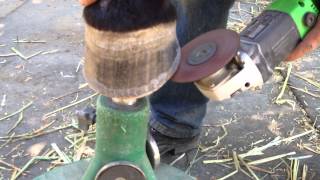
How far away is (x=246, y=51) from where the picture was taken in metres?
1.21

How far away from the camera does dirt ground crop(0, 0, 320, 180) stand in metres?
1.75

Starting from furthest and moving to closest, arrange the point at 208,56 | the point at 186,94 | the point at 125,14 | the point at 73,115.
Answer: the point at 73,115
the point at 186,94
the point at 208,56
the point at 125,14

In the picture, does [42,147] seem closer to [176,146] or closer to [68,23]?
[176,146]

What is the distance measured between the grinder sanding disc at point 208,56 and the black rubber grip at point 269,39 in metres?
0.06

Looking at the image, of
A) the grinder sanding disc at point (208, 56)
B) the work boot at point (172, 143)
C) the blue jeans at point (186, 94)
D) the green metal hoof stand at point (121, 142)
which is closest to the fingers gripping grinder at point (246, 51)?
the grinder sanding disc at point (208, 56)

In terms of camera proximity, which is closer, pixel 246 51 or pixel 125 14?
pixel 125 14

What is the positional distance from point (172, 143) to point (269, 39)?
0.58 metres

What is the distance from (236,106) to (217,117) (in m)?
0.11

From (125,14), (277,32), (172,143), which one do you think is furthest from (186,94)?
(125,14)

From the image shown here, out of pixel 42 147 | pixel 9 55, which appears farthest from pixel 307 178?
pixel 9 55

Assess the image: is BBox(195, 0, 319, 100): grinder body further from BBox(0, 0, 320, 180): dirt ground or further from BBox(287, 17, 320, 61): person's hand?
BBox(0, 0, 320, 180): dirt ground

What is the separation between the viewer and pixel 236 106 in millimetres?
2053

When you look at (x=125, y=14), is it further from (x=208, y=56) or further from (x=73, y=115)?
(x=73, y=115)

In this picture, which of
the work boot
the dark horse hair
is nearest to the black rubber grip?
the dark horse hair
